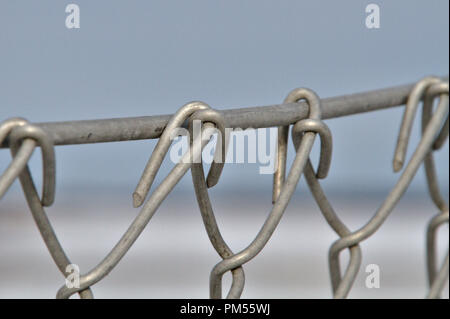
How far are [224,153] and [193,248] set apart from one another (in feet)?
7.67

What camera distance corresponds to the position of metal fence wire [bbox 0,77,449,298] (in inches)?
12.7

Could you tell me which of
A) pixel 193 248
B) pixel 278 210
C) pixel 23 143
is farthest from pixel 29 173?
pixel 193 248

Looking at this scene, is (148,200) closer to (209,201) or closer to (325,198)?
(209,201)

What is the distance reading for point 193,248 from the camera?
2.69 metres

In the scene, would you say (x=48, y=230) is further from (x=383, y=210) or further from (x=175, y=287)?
(x=175, y=287)

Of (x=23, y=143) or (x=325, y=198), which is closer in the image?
(x=23, y=143)

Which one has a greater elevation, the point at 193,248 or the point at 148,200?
the point at 148,200

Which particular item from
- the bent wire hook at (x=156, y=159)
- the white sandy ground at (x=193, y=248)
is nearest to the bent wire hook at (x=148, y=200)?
the bent wire hook at (x=156, y=159)

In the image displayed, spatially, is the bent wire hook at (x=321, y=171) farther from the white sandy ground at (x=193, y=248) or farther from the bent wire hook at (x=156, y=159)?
the white sandy ground at (x=193, y=248)

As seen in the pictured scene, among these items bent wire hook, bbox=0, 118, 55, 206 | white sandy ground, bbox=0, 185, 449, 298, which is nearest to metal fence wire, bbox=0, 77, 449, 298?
bent wire hook, bbox=0, 118, 55, 206

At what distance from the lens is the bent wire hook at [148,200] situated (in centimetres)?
35

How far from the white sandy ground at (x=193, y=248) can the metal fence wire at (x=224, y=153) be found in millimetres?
1295

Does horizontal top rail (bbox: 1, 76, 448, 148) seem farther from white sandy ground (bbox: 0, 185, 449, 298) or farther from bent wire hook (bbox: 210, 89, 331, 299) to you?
white sandy ground (bbox: 0, 185, 449, 298)
